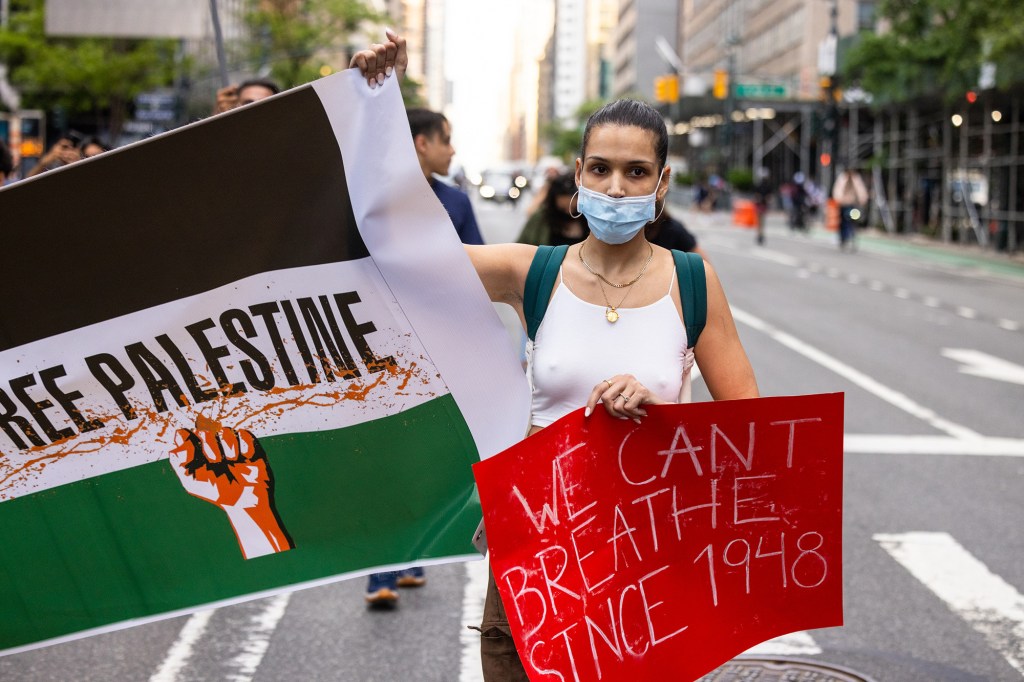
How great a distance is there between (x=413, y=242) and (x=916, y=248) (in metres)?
35.3

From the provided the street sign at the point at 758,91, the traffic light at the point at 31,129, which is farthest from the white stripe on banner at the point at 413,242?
the street sign at the point at 758,91

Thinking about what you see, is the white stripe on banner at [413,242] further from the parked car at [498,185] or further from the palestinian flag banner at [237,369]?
the parked car at [498,185]

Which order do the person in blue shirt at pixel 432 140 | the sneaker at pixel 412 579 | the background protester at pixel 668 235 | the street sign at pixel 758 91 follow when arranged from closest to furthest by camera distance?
1. the person in blue shirt at pixel 432 140
2. the sneaker at pixel 412 579
3. the background protester at pixel 668 235
4. the street sign at pixel 758 91

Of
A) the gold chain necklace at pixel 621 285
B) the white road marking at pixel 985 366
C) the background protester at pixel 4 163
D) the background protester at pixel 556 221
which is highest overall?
the background protester at pixel 4 163

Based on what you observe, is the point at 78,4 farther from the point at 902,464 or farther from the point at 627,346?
the point at 627,346

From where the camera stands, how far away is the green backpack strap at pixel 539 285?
3.29 m

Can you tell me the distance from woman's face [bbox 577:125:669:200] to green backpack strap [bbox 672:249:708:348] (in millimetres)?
205

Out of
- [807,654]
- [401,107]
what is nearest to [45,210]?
[401,107]

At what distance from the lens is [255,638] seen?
555 centimetres

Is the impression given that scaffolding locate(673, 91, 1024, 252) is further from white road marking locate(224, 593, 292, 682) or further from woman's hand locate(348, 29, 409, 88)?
woman's hand locate(348, 29, 409, 88)

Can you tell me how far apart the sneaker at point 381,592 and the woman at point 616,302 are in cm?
259

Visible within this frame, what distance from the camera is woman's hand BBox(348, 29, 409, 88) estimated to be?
10.9ft

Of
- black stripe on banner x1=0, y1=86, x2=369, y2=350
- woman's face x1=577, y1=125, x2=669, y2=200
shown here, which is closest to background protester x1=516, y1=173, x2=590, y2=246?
black stripe on banner x1=0, y1=86, x2=369, y2=350

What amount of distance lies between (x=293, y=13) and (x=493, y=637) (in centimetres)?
5986
